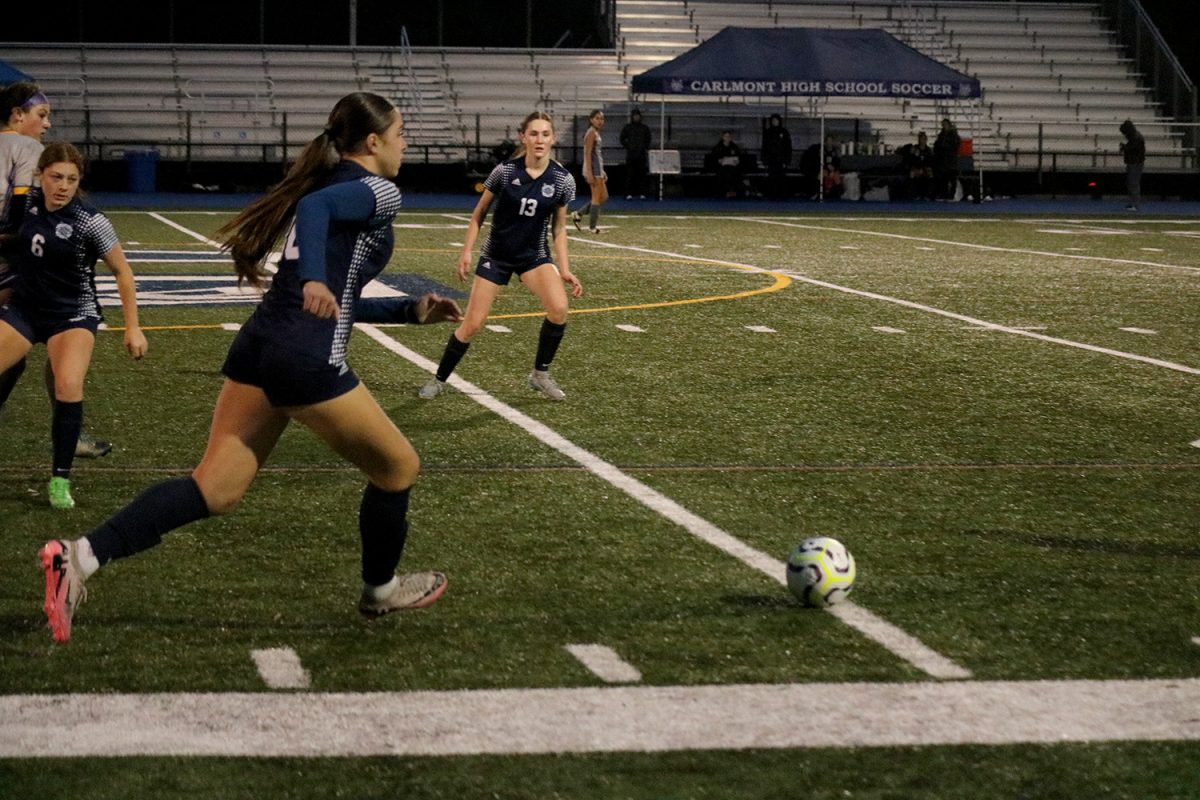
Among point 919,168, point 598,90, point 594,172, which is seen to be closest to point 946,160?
point 919,168

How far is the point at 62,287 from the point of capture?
784cm

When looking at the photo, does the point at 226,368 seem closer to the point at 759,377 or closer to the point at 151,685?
the point at 151,685

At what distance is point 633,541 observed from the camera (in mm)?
6891

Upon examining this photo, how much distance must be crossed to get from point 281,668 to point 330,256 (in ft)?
3.90

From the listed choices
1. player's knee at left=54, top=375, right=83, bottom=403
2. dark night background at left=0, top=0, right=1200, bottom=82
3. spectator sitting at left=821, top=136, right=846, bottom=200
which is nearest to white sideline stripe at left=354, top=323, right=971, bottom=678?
player's knee at left=54, top=375, right=83, bottom=403

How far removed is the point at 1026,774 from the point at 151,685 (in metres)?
2.28

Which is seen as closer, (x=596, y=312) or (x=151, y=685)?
(x=151, y=685)

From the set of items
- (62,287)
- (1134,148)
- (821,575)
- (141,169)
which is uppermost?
(1134,148)

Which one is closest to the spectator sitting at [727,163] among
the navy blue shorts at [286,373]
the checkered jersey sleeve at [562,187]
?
the checkered jersey sleeve at [562,187]

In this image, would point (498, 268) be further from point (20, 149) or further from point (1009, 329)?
point (1009, 329)

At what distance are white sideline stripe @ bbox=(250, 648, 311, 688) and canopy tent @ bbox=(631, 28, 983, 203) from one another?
99.9 ft

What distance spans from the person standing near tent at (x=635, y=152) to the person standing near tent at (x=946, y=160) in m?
5.93

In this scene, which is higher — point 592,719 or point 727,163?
point 727,163

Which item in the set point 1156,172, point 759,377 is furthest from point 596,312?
point 1156,172
